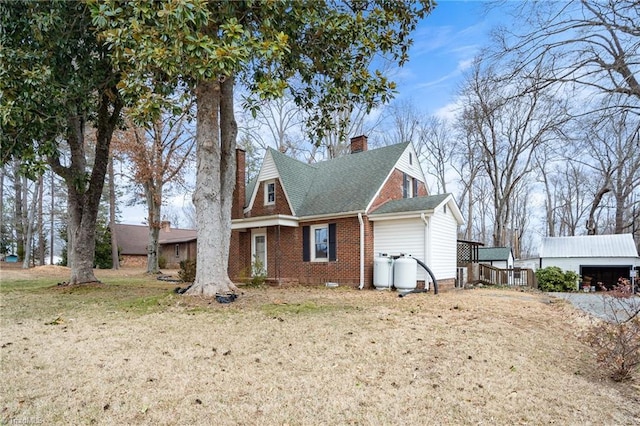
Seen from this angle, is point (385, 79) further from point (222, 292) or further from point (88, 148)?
point (88, 148)

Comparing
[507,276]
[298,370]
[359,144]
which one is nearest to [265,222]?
[359,144]

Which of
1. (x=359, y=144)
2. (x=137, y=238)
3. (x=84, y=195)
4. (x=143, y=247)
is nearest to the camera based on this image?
(x=84, y=195)

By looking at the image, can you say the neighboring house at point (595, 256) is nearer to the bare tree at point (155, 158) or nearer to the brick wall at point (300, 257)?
the brick wall at point (300, 257)

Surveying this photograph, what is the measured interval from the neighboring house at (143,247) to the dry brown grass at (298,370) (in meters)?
26.6

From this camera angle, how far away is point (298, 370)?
4082 millimetres

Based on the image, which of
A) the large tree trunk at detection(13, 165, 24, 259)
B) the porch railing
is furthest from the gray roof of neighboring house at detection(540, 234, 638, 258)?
the large tree trunk at detection(13, 165, 24, 259)

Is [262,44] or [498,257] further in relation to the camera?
[498,257]

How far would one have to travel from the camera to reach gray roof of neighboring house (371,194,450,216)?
12337 millimetres

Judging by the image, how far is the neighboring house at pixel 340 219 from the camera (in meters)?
12.9

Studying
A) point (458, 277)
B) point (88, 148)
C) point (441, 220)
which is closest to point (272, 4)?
point (441, 220)

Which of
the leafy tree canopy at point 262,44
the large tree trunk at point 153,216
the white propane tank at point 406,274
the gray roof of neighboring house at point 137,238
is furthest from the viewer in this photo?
the gray roof of neighboring house at point 137,238

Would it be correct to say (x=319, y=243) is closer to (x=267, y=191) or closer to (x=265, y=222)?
(x=265, y=222)

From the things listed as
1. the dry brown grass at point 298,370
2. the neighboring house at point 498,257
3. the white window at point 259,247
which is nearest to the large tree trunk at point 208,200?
the dry brown grass at point 298,370

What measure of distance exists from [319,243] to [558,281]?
1489 cm
